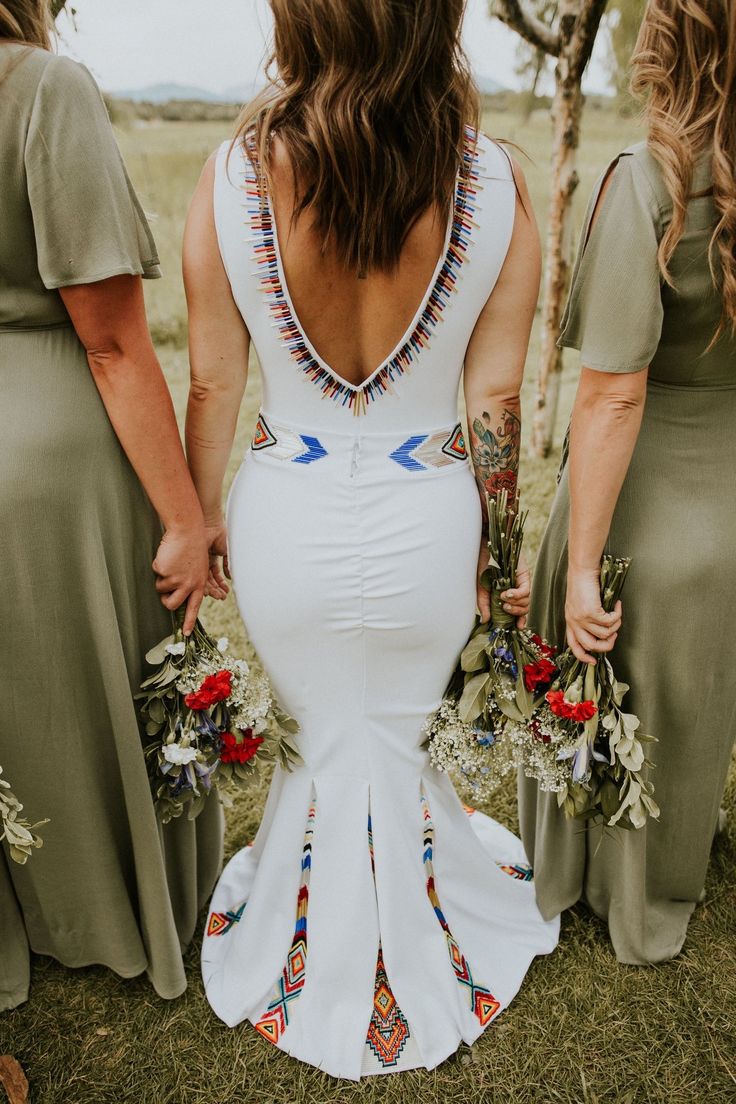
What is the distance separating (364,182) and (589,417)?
0.73 metres

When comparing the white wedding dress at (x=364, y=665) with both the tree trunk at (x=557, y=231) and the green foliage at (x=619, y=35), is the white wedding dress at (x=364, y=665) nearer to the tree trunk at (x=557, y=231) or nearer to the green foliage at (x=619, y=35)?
the green foliage at (x=619, y=35)

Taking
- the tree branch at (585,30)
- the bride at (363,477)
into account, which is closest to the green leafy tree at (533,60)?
the tree branch at (585,30)

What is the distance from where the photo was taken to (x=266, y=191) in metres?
1.69

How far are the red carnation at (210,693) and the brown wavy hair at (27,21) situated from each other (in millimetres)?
1443

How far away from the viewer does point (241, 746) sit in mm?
2143

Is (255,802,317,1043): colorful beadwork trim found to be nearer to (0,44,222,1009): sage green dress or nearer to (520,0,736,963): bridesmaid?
(0,44,222,1009): sage green dress

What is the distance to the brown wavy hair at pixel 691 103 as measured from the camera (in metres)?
1.60

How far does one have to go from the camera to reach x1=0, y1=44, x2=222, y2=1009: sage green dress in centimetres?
171

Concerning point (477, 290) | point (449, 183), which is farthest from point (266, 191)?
→ point (477, 290)

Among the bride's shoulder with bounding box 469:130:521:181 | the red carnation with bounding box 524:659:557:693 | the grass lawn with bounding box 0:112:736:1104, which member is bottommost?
the grass lawn with bounding box 0:112:736:1104

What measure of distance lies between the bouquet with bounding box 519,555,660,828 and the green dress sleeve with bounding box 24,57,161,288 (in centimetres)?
135

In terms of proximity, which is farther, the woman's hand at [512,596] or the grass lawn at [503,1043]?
the grass lawn at [503,1043]

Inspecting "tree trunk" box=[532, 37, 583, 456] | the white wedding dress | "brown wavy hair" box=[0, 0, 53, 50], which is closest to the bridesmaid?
the white wedding dress

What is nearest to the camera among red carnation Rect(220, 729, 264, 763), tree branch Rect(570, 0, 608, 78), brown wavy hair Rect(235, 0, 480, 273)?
brown wavy hair Rect(235, 0, 480, 273)
